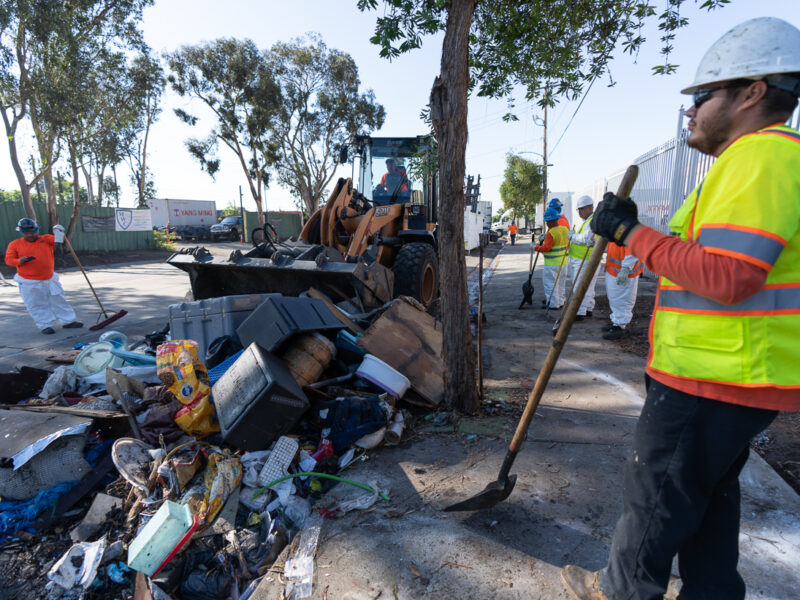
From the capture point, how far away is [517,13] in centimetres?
387

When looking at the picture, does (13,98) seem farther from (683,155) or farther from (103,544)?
(683,155)

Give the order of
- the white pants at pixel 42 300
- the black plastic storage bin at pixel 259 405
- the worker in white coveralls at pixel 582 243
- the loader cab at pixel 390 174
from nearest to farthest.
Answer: the black plastic storage bin at pixel 259 405 < the worker in white coveralls at pixel 582 243 < the white pants at pixel 42 300 < the loader cab at pixel 390 174

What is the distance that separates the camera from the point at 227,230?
33.2 metres

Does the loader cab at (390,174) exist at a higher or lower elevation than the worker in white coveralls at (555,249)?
higher

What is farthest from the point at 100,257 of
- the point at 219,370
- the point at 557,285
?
the point at 557,285

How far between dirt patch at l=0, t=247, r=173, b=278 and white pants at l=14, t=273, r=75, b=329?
29.7ft

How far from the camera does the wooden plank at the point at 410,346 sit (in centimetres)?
399

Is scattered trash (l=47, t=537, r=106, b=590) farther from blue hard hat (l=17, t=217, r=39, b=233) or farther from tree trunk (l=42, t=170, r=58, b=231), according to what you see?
tree trunk (l=42, t=170, r=58, b=231)

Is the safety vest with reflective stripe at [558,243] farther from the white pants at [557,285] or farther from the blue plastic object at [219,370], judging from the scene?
the blue plastic object at [219,370]

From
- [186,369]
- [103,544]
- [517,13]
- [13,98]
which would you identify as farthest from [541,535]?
[13,98]

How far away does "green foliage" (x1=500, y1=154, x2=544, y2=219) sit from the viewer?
46094mm

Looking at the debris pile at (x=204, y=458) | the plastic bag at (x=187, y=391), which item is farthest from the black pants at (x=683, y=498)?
the plastic bag at (x=187, y=391)

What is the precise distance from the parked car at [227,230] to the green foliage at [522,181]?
2893 centimetres

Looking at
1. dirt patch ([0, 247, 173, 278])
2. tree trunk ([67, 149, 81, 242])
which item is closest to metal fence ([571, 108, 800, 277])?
dirt patch ([0, 247, 173, 278])
